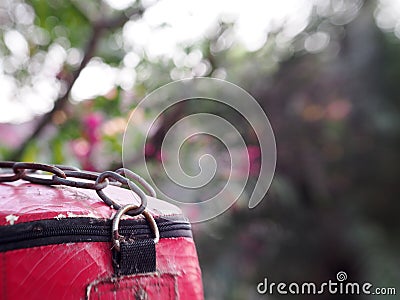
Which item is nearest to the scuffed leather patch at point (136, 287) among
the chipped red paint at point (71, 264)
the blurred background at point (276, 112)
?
the chipped red paint at point (71, 264)

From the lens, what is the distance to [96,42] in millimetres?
956

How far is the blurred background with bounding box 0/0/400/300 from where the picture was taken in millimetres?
986

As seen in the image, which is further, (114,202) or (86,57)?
(86,57)

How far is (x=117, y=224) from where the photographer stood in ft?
1.18

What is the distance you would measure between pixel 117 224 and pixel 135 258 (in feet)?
0.08

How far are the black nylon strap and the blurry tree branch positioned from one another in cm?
61

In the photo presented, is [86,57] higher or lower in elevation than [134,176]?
higher

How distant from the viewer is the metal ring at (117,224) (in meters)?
0.36

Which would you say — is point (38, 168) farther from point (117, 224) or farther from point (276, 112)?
point (276, 112)

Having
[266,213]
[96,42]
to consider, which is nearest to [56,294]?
[96,42]

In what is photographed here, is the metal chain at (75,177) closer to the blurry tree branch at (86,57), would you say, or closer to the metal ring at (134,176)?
the metal ring at (134,176)

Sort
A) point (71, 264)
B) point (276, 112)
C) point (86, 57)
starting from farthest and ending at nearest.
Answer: point (276, 112) → point (86, 57) → point (71, 264)

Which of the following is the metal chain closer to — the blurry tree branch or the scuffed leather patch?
the scuffed leather patch

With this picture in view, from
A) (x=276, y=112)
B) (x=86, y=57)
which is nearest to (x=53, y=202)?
(x=86, y=57)
